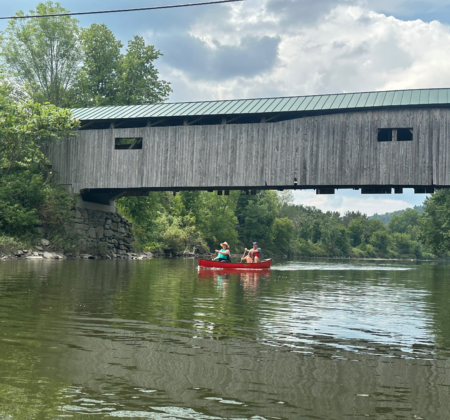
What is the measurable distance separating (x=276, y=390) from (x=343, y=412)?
25.2 inches


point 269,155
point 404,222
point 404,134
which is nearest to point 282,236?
point 269,155

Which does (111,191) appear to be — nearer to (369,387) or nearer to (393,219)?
(369,387)

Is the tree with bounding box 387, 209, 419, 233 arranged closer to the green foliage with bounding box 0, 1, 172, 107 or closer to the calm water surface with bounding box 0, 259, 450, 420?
the green foliage with bounding box 0, 1, 172, 107

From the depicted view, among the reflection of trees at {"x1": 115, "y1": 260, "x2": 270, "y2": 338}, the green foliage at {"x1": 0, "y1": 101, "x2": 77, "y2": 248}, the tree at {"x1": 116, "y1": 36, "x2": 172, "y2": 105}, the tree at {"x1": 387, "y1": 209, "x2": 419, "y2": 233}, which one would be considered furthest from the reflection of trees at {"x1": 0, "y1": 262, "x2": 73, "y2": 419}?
the tree at {"x1": 387, "y1": 209, "x2": 419, "y2": 233}

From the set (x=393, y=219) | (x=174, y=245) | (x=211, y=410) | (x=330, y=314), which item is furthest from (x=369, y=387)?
(x=393, y=219)

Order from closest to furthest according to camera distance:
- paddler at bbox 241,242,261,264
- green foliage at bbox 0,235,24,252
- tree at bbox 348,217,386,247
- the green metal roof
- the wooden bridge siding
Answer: the wooden bridge siding
the green metal roof
green foliage at bbox 0,235,24,252
paddler at bbox 241,242,261,264
tree at bbox 348,217,386,247

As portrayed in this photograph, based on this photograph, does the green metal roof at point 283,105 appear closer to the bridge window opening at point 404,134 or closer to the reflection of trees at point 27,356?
the bridge window opening at point 404,134

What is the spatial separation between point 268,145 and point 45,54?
96.0 ft

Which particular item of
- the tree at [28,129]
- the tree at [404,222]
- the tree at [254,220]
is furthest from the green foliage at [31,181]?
the tree at [404,222]

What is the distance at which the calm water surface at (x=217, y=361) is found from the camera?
3895mm

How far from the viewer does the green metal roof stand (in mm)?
23906

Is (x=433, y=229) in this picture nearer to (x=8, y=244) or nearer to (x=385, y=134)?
(x=385, y=134)

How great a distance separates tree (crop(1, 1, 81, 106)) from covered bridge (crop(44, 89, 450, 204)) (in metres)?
18.7

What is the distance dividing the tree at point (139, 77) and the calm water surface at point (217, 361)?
3524cm
